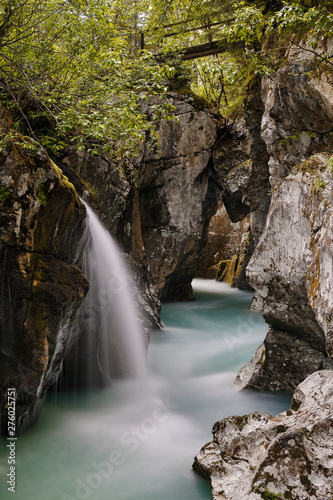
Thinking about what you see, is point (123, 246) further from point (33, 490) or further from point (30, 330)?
point (33, 490)

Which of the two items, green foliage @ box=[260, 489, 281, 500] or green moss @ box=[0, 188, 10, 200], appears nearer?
green foliage @ box=[260, 489, 281, 500]

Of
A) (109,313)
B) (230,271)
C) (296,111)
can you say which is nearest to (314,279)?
(296,111)

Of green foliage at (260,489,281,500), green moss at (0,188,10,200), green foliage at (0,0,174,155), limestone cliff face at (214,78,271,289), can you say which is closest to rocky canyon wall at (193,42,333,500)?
green foliage at (260,489,281,500)

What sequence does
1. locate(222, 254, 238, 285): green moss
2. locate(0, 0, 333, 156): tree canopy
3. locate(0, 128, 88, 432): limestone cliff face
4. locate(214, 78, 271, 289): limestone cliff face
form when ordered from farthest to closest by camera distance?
locate(222, 254, 238, 285): green moss, locate(214, 78, 271, 289): limestone cliff face, locate(0, 0, 333, 156): tree canopy, locate(0, 128, 88, 432): limestone cliff face

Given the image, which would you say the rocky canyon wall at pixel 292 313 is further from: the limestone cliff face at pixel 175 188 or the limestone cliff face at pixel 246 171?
the limestone cliff face at pixel 175 188

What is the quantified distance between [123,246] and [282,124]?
583 centimetres

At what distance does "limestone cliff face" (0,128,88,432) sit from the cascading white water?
79.4 inches

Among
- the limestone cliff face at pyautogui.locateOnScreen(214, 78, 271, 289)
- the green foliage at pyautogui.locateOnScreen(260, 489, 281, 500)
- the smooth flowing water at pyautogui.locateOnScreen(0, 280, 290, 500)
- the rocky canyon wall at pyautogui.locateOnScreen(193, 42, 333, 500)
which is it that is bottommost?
the smooth flowing water at pyautogui.locateOnScreen(0, 280, 290, 500)

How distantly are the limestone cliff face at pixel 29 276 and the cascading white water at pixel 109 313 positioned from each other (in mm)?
2017

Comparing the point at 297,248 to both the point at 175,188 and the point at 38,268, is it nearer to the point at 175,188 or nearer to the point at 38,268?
the point at 38,268

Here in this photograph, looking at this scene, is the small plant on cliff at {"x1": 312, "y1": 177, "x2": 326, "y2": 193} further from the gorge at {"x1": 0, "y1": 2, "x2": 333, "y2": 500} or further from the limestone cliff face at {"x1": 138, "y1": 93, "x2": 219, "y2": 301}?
the limestone cliff face at {"x1": 138, "y1": 93, "x2": 219, "y2": 301}

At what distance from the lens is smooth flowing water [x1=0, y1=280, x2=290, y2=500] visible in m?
4.99

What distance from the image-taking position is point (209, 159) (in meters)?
16.0

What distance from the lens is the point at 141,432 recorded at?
6383 millimetres
